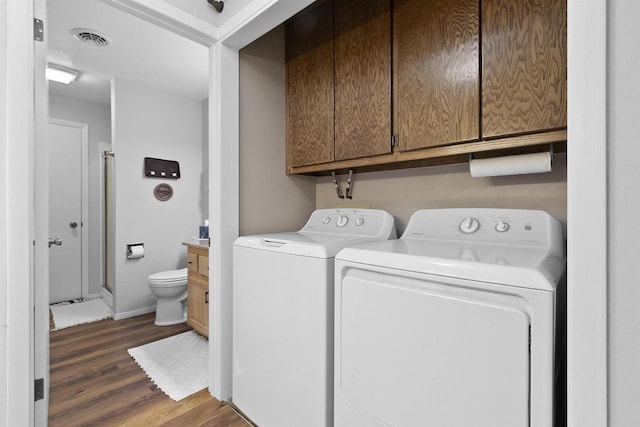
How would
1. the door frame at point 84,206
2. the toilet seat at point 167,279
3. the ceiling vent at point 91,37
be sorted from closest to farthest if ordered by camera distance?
the ceiling vent at point 91,37 < the toilet seat at point 167,279 < the door frame at point 84,206

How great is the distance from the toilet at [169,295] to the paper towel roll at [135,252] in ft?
1.26

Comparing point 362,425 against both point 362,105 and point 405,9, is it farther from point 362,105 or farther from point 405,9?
point 405,9

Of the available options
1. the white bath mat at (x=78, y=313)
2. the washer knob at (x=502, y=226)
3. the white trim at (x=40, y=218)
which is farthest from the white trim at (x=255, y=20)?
the white bath mat at (x=78, y=313)

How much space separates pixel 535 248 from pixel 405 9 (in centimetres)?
118

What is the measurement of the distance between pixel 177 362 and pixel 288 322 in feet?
4.46

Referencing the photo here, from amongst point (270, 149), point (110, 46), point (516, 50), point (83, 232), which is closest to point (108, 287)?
point (83, 232)

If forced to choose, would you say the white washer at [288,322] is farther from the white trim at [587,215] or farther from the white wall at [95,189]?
the white wall at [95,189]

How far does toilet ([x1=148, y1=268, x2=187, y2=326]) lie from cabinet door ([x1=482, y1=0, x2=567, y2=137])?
2.81m

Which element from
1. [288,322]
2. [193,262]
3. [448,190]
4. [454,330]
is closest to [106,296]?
[193,262]

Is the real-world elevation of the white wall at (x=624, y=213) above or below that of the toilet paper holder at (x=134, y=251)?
above

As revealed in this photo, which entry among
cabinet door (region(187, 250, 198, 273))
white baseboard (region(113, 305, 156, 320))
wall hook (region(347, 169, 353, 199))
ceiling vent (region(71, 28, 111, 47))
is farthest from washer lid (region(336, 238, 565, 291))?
white baseboard (region(113, 305, 156, 320))

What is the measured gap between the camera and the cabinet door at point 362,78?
5.12 feet

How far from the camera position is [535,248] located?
118cm

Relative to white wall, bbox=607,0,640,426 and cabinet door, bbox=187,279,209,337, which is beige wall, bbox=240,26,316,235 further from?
white wall, bbox=607,0,640,426
